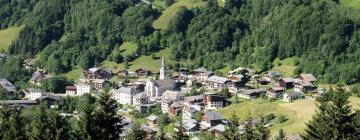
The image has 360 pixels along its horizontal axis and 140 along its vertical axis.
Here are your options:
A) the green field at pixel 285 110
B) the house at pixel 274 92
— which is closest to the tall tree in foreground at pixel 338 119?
the green field at pixel 285 110

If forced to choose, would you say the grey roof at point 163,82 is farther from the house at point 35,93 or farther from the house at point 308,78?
the house at point 308,78

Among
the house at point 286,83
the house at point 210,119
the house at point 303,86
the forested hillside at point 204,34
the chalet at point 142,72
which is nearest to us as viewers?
the house at point 210,119

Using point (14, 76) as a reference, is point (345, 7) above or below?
above

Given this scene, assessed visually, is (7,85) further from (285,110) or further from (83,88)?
(285,110)

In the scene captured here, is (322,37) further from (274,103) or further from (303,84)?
(274,103)

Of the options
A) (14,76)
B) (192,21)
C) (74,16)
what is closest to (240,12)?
(192,21)

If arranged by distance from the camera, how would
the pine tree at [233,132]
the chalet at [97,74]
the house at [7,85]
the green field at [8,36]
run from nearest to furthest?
1. the pine tree at [233,132]
2. the house at [7,85]
3. the chalet at [97,74]
4. the green field at [8,36]
